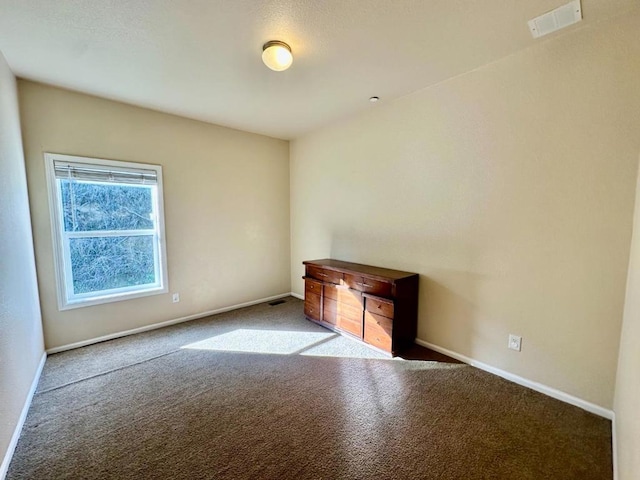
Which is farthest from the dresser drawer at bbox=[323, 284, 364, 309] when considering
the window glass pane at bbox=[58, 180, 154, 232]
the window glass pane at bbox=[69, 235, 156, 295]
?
the window glass pane at bbox=[58, 180, 154, 232]

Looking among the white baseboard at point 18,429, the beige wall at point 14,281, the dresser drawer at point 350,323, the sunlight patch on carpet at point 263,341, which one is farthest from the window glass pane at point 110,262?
the dresser drawer at point 350,323

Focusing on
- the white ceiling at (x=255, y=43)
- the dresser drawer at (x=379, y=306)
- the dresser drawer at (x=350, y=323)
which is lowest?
the dresser drawer at (x=350, y=323)

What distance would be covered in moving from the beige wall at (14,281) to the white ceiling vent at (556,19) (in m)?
3.63

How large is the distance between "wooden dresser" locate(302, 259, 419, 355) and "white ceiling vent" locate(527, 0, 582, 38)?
2.11 metres

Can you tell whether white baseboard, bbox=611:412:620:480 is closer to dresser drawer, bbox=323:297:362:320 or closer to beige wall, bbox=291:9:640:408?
beige wall, bbox=291:9:640:408

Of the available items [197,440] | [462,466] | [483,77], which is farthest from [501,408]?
[483,77]

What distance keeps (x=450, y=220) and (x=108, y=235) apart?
3629 millimetres

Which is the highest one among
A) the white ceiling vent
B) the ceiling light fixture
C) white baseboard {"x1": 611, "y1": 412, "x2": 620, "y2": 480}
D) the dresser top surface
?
the white ceiling vent

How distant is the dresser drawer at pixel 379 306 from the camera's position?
282 centimetres

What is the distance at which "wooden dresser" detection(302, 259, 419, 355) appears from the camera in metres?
2.83

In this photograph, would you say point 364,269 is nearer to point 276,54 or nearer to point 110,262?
point 276,54

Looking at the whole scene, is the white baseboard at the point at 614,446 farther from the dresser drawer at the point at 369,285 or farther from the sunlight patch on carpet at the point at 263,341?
the sunlight patch on carpet at the point at 263,341

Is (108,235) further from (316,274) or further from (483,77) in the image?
(483,77)

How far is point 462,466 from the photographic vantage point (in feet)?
5.25
